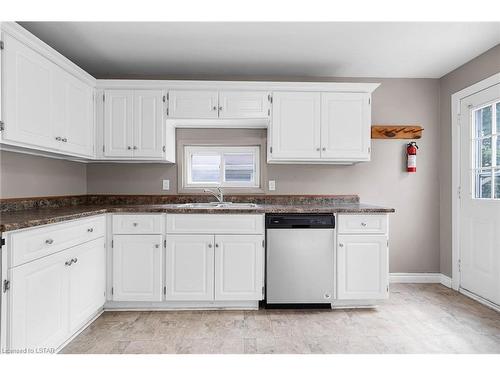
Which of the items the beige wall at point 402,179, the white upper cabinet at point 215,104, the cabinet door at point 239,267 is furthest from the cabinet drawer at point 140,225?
the beige wall at point 402,179

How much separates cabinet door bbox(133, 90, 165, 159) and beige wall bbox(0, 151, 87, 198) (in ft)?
2.36

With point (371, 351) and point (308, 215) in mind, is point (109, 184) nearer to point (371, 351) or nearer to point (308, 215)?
point (308, 215)

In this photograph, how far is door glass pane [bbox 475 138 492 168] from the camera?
2828mm

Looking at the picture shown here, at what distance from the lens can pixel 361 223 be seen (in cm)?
264

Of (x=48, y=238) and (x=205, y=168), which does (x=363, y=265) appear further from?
(x=48, y=238)

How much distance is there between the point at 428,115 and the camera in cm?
347

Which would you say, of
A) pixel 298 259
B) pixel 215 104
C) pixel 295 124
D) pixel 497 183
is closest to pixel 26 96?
pixel 215 104

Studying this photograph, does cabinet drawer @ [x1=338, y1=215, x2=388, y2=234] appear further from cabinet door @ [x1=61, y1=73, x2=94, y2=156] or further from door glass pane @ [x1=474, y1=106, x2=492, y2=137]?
cabinet door @ [x1=61, y1=73, x2=94, y2=156]

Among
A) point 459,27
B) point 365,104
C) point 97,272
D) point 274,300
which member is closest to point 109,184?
point 97,272

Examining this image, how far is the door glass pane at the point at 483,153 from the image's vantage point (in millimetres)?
2828

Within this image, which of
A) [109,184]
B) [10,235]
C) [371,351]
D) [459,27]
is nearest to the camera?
[10,235]

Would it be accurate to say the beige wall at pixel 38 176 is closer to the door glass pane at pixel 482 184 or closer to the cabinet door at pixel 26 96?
the cabinet door at pixel 26 96

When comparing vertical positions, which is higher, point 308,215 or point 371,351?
point 308,215

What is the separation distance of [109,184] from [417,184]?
11.3 feet
